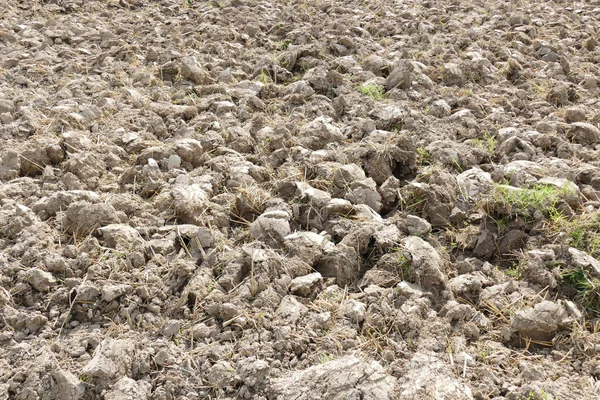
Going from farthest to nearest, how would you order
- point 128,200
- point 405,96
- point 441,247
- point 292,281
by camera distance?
point 405,96, point 128,200, point 441,247, point 292,281

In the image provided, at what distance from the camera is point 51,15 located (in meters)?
4.88

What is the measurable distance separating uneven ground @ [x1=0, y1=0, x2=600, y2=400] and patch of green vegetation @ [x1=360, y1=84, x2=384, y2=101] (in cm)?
2

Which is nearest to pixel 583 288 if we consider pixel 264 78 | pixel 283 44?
pixel 264 78

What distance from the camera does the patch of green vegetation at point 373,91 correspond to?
363 cm

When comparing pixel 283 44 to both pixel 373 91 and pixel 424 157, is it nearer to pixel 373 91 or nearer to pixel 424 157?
pixel 373 91

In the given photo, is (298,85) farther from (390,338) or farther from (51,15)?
(51,15)

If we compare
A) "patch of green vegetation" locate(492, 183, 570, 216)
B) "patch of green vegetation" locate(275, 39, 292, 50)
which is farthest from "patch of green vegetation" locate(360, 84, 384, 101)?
"patch of green vegetation" locate(492, 183, 570, 216)

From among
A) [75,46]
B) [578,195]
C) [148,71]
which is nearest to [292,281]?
[578,195]

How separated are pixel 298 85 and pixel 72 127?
1414 mm

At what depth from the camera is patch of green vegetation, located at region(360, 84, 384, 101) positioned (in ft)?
11.9

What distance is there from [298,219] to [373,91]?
1402 mm

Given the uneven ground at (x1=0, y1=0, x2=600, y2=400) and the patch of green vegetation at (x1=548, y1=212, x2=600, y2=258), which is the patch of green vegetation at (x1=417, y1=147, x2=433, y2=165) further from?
the patch of green vegetation at (x1=548, y1=212, x2=600, y2=258)

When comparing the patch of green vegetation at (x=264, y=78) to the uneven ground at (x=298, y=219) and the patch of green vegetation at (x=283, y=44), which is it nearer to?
the uneven ground at (x=298, y=219)

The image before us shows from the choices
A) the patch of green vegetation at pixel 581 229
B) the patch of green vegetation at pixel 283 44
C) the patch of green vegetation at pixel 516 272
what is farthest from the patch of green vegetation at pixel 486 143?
the patch of green vegetation at pixel 283 44
